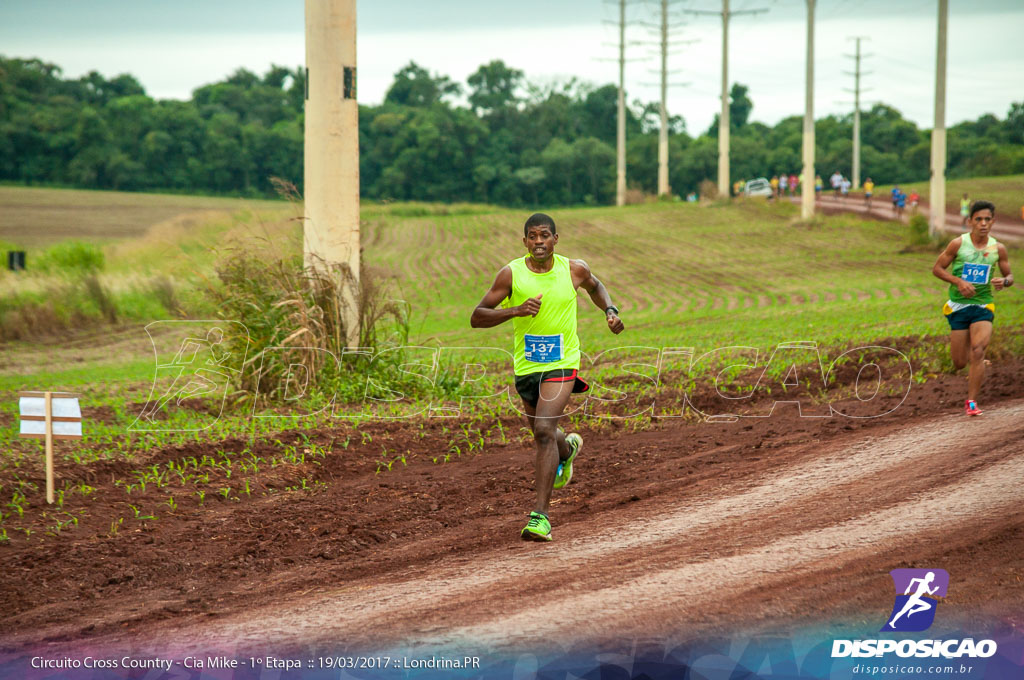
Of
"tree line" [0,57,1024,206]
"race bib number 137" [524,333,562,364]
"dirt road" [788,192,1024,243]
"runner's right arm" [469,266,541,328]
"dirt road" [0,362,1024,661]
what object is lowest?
"dirt road" [0,362,1024,661]

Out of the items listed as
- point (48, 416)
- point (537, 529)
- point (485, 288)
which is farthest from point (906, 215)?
point (48, 416)

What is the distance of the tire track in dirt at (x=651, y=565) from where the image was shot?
5.19 meters

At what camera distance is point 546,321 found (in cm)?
689

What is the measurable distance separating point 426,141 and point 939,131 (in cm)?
5784

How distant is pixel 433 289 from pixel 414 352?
16330mm

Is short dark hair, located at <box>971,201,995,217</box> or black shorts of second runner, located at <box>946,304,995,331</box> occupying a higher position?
short dark hair, located at <box>971,201,995,217</box>

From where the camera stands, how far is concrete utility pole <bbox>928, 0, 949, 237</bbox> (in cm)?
3298

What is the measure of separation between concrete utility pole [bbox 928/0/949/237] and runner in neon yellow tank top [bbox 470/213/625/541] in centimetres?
3089

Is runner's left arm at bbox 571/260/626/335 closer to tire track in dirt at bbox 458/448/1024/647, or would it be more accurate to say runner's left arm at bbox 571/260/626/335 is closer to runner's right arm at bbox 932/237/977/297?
tire track in dirt at bbox 458/448/1024/647

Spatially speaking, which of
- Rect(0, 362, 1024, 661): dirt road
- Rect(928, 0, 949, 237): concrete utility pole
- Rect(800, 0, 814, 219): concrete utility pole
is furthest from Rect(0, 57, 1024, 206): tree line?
Rect(0, 362, 1024, 661): dirt road

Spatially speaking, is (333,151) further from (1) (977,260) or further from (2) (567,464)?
(1) (977,260)

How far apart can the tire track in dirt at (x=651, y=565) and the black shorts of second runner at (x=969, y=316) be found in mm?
1778

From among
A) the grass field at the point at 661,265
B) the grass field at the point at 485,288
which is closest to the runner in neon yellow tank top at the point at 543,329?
the grass field at the point at 485,288

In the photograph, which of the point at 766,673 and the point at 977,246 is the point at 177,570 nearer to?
the point at 766,673
